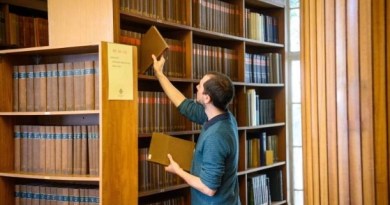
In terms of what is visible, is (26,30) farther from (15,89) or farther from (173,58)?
(173,58)

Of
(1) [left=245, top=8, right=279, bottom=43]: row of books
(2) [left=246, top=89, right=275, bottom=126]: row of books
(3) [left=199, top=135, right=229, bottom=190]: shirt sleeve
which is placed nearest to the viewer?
(3) [left=199, top=135, right=229, bottom=190]: shirt sleeve

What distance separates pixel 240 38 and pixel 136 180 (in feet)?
5.70

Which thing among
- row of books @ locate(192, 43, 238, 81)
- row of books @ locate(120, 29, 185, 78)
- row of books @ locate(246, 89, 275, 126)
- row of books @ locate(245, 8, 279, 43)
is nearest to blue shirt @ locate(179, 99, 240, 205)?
row of books @ locate(120, 29, 185, 78)

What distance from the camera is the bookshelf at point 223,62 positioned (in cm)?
302

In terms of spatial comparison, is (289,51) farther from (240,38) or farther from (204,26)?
(204,26)

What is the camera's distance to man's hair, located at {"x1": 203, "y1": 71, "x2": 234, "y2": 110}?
246cm

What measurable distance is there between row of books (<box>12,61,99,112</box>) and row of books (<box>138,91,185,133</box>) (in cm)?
39

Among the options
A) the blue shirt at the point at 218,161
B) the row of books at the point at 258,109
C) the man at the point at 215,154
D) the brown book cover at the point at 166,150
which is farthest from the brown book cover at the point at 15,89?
the row of books at the point at 258,109

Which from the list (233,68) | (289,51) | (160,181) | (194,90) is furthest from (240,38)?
(160,181)

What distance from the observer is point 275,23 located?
15.0ft

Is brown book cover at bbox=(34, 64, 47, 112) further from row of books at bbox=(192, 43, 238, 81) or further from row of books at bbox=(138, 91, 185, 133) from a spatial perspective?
row of books at bbox=(192, 43, 238, 81)

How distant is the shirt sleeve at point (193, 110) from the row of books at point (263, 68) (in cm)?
132

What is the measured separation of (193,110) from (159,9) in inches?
29.3

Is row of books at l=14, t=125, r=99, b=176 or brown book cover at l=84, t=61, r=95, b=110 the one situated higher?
brown book cover at l=84, t=61, r=95, b=110
